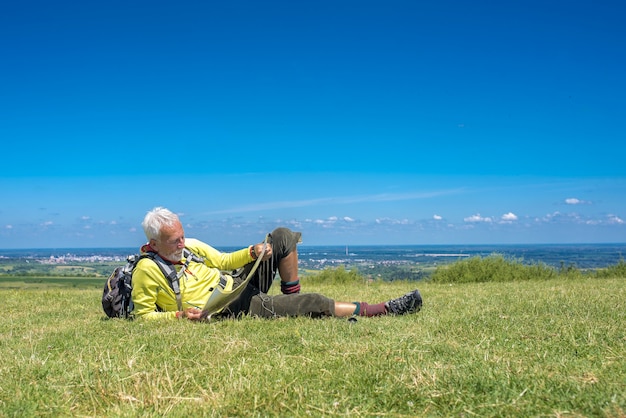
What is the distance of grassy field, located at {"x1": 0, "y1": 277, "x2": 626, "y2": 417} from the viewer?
3104mm

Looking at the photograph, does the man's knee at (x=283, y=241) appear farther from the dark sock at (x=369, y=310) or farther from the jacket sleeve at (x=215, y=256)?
the dark sock at (x=369, y=310)

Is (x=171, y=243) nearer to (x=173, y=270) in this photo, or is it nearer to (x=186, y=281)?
(x=173, y=270)

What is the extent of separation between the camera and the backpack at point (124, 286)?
20.9ft

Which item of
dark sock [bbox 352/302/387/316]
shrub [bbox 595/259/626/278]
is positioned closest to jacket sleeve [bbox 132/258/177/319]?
dark sock [bbox 352/302/387/316]

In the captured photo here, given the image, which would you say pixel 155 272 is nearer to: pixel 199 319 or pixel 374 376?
pixel 199 319

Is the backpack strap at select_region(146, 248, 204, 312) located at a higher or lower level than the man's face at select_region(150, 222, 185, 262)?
lower

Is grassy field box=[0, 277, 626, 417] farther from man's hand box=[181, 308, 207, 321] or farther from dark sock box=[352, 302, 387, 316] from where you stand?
dark sock box=[352, 302, 387, 316]

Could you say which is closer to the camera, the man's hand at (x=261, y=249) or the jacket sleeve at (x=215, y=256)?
the man's hand at (x=261, y=249)

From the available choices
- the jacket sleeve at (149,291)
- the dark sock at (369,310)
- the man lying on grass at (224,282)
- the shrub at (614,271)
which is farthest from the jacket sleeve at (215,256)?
the shrub at (614,271)

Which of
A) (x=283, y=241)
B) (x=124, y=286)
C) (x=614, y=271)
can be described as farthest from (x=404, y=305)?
(x=614, y=271)

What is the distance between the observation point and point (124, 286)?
22.0 ft

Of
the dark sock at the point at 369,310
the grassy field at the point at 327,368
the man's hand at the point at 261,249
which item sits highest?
the man's hand at the point at 261,249

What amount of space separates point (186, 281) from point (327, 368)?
311 cm

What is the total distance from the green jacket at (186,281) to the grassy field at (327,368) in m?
0.31
